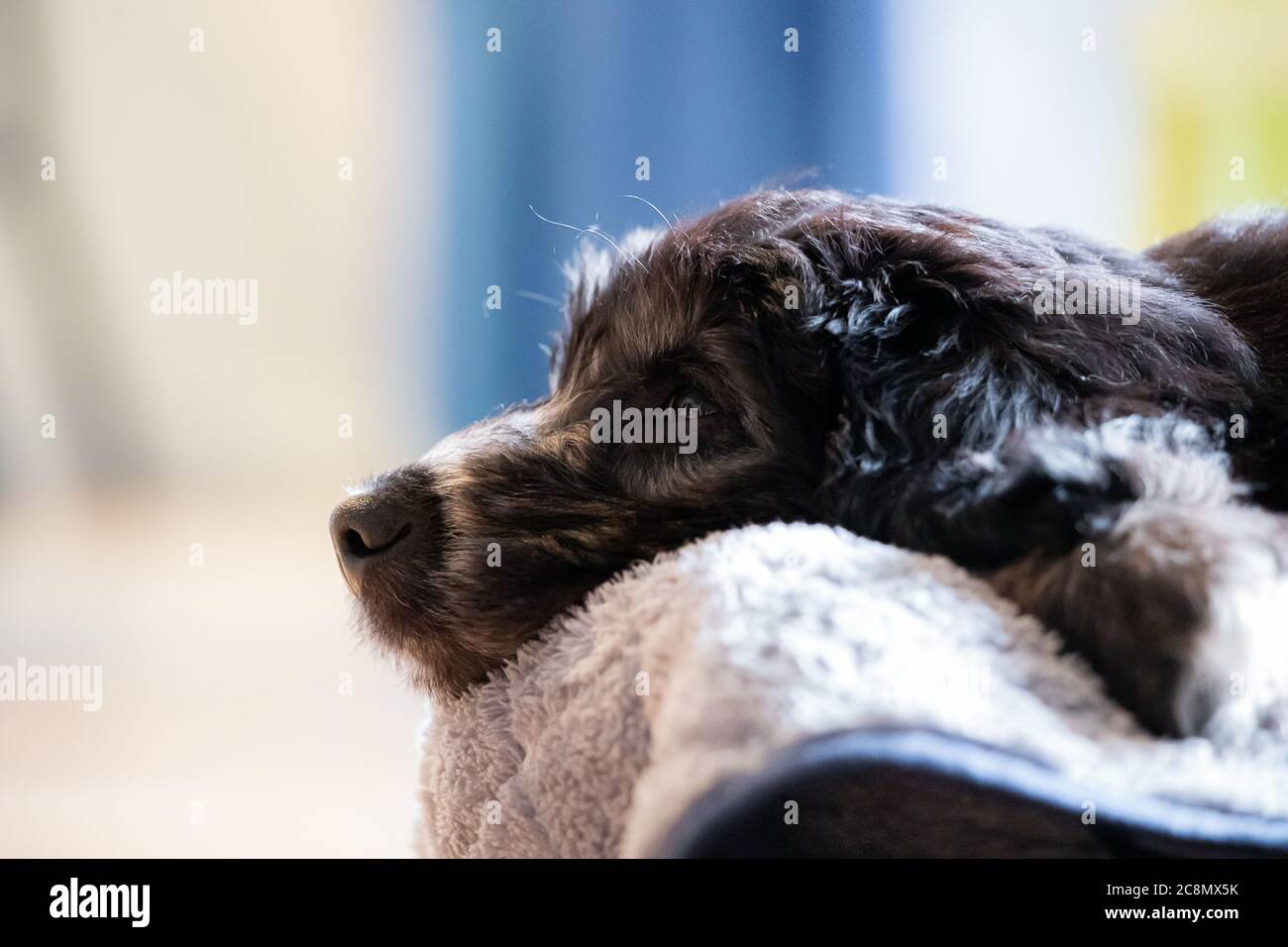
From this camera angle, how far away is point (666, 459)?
4.65 ft

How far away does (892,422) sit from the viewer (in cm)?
127

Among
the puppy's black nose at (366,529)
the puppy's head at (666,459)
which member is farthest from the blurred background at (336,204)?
the puppy's black nose at (366,529)

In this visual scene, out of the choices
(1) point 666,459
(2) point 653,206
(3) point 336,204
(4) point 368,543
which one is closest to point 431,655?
(4) point 368,543

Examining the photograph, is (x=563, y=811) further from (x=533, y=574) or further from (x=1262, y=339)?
(x=1262, y=339)

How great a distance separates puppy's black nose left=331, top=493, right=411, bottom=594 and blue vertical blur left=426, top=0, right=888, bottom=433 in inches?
32.2

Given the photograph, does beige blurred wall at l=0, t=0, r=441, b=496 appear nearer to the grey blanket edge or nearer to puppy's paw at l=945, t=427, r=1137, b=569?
puppy's paw at l=945, t=427, r=1137, b=569

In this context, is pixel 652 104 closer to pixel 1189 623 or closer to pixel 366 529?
pixel 366 529

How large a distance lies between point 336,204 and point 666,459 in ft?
6.47

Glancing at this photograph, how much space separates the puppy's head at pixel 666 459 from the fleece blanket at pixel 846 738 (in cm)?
21

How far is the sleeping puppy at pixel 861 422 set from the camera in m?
1.11

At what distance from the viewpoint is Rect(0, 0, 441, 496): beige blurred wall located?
8.37 feet

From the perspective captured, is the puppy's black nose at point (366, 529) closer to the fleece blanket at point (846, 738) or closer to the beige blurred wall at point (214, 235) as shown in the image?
the fleece blanket at point (846, 738)
